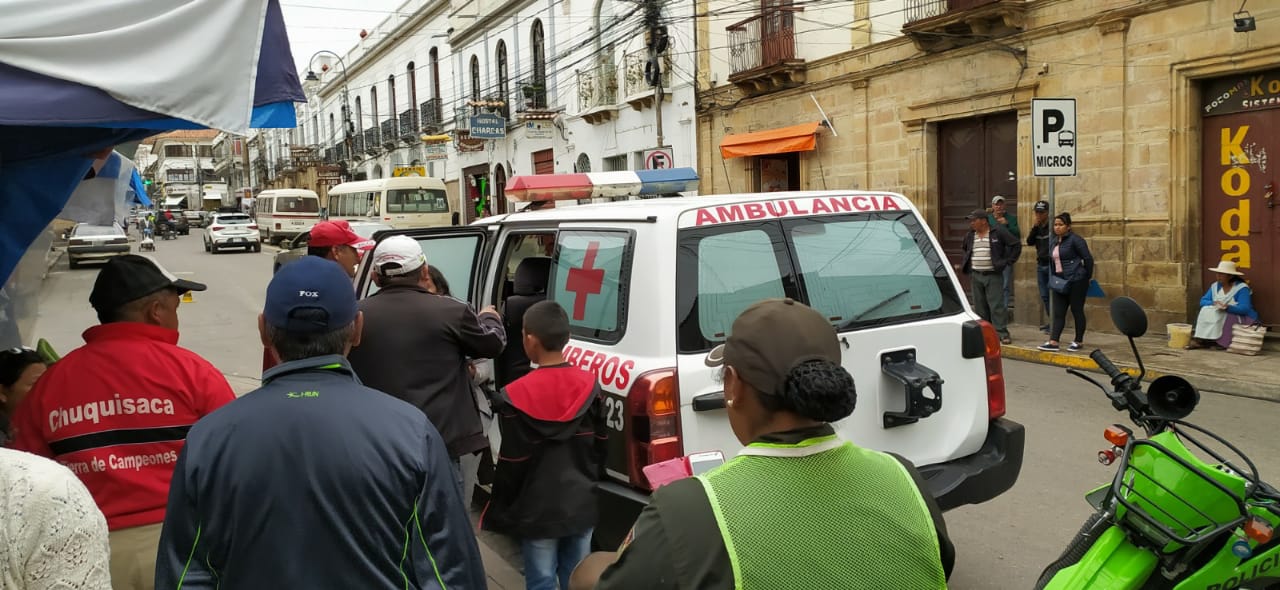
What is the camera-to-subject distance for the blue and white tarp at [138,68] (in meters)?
2.32

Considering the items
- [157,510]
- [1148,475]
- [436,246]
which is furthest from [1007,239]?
[157,510]

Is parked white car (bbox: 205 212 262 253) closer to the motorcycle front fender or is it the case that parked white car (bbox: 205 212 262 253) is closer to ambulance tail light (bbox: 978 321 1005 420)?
ambulance tail light (bbox: 978 321 1005 420)

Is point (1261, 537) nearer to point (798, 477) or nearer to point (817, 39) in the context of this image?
point (798, 477)

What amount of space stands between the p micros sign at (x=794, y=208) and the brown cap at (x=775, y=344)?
2159 mm

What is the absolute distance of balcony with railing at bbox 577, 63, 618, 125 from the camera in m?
25.0

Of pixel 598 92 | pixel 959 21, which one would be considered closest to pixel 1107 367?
pixel 959 21

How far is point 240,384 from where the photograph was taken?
31.2 feet

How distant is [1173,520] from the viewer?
279 cm

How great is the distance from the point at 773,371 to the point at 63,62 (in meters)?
1.95

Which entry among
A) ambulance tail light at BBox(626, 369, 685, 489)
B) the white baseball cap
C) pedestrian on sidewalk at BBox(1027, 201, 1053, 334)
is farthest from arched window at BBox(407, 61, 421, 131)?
ambulance tail light at BBox(626, 369, 685, 489)

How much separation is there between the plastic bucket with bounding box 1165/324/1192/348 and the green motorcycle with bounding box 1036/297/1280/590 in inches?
353

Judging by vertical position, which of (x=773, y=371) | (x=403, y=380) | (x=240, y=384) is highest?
(x=773, y=371)

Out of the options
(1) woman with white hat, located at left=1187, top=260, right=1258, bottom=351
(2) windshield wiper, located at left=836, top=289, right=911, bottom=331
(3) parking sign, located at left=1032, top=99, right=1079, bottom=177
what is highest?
(3) parking sign, located at left=1032, top=99, right=1079, bottom=177

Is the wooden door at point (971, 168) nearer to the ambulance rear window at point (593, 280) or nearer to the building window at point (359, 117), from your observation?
the ambulance rear window at point (593, 280)
